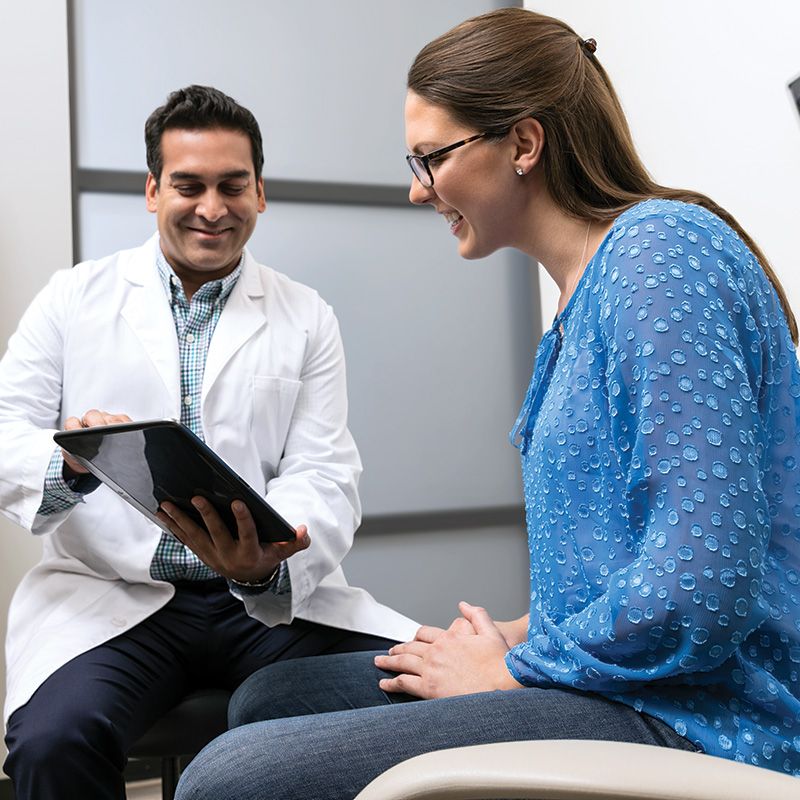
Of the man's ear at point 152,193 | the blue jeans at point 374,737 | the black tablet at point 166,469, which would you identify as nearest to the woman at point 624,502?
the blue jeans at point 374,737

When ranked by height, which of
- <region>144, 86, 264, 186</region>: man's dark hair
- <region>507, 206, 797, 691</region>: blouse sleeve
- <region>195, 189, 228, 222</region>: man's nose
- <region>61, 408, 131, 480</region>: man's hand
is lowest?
<region>61, 408, 131, 480</region>: man's hand

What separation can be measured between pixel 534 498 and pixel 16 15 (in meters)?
2.13

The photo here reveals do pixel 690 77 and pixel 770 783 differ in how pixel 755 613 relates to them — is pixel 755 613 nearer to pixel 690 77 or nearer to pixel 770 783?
pixel 770 783

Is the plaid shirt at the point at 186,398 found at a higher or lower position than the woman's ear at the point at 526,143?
lower

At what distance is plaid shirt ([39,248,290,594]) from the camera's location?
147 centimetres

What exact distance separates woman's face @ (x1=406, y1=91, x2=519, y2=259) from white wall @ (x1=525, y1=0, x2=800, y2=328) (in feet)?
3.67

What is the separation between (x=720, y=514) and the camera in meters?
0.68

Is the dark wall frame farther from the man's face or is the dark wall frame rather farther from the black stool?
the black stool

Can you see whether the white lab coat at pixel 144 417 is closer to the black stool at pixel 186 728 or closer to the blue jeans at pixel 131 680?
the blue jeans at pixel 131 680

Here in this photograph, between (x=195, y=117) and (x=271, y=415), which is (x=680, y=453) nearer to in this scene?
(x=271, y=415)

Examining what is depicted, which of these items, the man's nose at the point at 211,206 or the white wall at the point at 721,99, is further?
the white wall at the point at 721,99

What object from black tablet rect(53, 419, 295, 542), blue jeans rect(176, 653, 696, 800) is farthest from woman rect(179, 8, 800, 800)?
black tablet rect(53, 419, 295, 542)

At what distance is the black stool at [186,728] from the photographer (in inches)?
55.4

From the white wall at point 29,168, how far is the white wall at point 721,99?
1.63 metres
